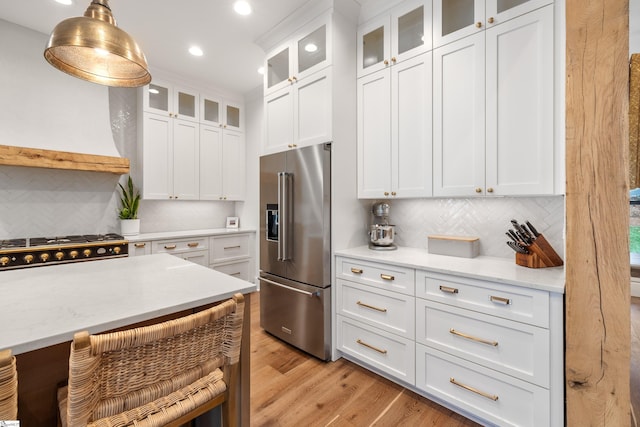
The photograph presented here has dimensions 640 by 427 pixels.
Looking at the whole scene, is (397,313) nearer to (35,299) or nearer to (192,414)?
(192,414)

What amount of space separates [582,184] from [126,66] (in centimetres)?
215

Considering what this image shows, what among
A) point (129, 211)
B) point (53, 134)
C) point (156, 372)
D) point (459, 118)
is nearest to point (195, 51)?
point (53, 134)

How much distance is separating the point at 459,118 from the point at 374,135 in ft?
2.21

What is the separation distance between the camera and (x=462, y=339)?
5.44 feet

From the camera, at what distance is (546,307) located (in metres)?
1.37

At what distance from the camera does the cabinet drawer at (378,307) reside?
74.5 inches

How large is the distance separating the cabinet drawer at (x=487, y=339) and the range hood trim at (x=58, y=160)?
324 centimetres

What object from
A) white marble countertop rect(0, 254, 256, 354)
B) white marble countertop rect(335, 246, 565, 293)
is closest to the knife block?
white marble countertop rect(335, 246, 565, 293)

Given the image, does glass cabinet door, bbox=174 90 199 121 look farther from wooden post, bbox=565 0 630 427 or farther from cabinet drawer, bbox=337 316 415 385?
wooden post, bbox=565 0 630 427

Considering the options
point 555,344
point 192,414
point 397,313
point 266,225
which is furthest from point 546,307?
point 266,225

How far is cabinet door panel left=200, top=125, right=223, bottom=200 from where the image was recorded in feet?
12.7

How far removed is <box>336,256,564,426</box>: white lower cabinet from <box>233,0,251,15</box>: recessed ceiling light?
7.39ft

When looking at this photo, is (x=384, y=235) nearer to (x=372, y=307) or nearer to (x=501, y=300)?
(x=372, y=307)

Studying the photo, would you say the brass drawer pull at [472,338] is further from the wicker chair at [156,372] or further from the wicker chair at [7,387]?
the wicker chair at [7,387]
